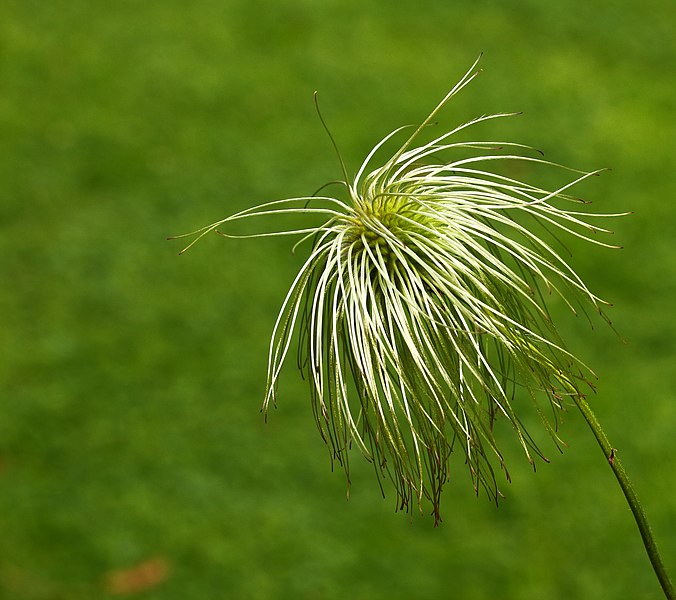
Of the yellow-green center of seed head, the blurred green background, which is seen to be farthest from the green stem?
the blurred green background

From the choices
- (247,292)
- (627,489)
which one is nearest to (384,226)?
(627,489)

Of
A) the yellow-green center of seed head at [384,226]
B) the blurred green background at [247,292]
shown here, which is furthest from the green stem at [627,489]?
the blurred green background at [247,292]

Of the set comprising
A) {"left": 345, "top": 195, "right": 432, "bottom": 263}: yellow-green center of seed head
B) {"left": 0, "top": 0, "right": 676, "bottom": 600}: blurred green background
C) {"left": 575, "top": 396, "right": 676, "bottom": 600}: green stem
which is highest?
{"left": 345, "top": 195, "right": 432, "bottom": 263}: yellow-green center of seed head

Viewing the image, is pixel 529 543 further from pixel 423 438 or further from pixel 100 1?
pixel 100 1

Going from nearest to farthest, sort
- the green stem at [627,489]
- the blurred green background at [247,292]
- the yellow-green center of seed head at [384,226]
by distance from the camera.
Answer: the green stem at [627,489] → the yellow-green center of seed head at [384,226] → the blurred green background at [247,292]

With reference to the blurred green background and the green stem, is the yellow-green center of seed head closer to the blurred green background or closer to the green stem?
the green stem

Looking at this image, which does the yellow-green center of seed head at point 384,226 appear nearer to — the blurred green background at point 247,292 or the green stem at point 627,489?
the green stem at point 627,489

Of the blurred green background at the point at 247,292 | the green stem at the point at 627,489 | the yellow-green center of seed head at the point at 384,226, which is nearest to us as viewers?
the green stem at the point at 627,489

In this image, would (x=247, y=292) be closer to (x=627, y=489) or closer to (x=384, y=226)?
(x=384, y=226)

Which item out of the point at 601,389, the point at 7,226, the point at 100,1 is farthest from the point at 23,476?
the point at 100,1

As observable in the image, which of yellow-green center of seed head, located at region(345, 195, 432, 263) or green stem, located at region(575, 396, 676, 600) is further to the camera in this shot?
yellow-green center of seed head, located at region(345, 195, 432, 263)
